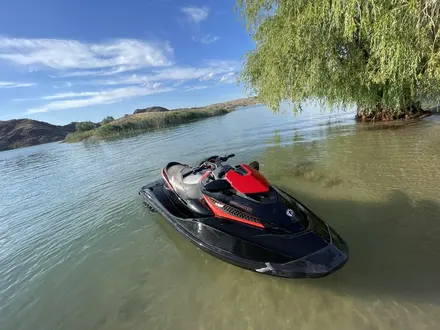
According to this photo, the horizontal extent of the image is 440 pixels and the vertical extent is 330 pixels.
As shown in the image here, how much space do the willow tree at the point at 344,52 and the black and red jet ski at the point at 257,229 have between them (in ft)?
19.2

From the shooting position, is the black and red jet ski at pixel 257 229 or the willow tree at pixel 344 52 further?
the willow tree at pixel 344 52

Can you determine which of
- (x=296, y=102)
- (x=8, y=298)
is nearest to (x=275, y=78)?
(x=296, y=102)

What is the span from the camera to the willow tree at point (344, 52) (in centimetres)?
640

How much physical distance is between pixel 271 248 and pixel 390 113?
14.0 meters

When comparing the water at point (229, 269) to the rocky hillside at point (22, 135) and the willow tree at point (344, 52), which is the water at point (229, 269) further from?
the rocky hillside at point (22, 135)

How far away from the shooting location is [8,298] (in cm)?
366

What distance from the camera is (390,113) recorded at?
513 inches

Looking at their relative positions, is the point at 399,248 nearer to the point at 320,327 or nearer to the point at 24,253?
the point at 320,327

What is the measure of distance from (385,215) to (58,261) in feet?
19.0

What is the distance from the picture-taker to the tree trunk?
40.9ft

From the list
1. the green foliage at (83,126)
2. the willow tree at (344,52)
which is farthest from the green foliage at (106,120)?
the willow tree at (344,52)

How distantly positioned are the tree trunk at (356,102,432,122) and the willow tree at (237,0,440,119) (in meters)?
0.35

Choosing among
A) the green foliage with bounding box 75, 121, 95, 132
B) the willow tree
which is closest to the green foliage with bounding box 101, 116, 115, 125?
the green foliage with bounding box 75, 121, 95, 132

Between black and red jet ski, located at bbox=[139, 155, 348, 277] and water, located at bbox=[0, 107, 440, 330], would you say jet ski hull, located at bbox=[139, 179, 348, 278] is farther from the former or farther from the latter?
water, located at bbox=[0, 107, 440, 330]
